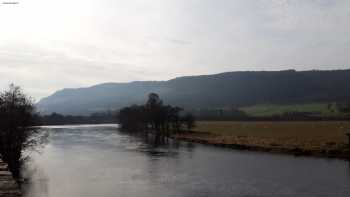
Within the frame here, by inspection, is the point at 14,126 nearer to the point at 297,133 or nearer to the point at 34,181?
the point at 34,181

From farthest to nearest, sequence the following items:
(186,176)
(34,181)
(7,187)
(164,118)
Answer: (164,118)
(186,176)
(34,181)
(7,187)

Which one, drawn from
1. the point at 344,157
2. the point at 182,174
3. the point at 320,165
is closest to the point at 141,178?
the point at 182,174

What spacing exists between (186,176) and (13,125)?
51.4ft

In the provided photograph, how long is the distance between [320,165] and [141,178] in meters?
19.8

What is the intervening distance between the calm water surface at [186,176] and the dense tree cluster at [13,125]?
2.66m

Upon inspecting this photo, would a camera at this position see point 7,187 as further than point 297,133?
No

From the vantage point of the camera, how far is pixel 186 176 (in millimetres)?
42812

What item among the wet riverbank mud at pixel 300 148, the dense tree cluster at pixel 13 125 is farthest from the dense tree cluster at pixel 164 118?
the dense tree cluster at pixel 13 125

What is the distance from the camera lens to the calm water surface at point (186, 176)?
34844 mm

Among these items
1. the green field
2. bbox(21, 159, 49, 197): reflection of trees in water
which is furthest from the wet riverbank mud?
bbox(21, 159, 49, 197): reflection of trees in water

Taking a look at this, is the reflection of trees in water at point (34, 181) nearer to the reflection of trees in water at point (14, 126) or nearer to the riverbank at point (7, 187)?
the reflection of trees in water at point (14, 126)

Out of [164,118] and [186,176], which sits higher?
[164,118]

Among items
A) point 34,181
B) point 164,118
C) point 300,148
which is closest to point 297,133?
point 300,148

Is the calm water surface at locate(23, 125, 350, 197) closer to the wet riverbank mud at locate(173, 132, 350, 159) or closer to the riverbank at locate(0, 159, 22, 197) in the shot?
the wet riverbank mud at locate(173, 132, 350, 159)
